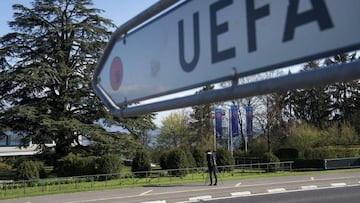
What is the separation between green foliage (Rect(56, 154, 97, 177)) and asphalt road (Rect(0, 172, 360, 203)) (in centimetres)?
945

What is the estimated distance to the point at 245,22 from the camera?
58.7 inches

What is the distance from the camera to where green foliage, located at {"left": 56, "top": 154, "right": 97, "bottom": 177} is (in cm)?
3164

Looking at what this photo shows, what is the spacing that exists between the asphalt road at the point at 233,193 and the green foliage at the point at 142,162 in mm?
7043

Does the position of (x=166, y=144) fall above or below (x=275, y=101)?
below

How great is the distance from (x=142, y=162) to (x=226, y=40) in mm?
29482

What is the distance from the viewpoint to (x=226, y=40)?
5.17 ft

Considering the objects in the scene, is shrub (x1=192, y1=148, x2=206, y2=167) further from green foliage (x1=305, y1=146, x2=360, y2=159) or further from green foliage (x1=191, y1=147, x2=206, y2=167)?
green foliage (x1=305, y1=146, x2=360, y2=159)

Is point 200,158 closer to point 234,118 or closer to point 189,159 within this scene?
point 189,159

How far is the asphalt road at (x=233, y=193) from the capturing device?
59.5ft

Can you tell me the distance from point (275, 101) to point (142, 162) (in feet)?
97.5

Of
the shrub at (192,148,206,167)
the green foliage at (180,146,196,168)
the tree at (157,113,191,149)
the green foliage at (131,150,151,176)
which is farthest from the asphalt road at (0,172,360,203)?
the tree at (157,113,191,149)

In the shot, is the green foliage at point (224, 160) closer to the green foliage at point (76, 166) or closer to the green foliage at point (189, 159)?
the green foliage at point (189, 159)

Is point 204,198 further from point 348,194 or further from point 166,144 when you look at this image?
point 166,144

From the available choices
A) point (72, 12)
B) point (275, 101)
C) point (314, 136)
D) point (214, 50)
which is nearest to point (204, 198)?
point (214, 50)
